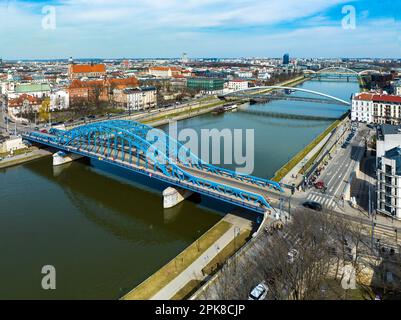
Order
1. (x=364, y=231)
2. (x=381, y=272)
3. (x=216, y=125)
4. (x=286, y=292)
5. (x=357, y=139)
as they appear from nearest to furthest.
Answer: (x=286, y=292) < (x=381, y=272) < (x=364, y=231) < (x=357, y=139) < (x=216, y=125)

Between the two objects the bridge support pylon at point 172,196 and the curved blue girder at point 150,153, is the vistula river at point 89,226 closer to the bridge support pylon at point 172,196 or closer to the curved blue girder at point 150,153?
the bridge support pylon at point 172,196

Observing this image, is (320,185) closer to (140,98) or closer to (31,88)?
(140,98)

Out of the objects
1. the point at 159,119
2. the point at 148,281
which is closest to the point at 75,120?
the point at 159,119

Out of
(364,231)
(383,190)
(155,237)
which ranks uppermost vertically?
(383,190)

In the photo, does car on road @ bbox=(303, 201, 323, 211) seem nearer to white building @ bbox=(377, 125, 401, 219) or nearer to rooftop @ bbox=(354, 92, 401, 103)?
white building @ bbox=(377, 125, 401, 219)

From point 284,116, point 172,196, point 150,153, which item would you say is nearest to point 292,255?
point 172,196

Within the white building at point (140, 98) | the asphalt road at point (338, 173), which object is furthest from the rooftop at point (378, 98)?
the white building at point (140, 98)

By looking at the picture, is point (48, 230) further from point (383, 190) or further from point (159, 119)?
point (159, 119)

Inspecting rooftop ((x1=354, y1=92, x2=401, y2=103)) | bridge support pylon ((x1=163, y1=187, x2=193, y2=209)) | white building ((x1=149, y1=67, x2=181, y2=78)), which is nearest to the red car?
bridge support pylon ((x1=163, y1=187, x2=193, y2=209))

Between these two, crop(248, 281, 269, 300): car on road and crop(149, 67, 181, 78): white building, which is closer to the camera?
crop(248, 281, 269, 300): car on road
